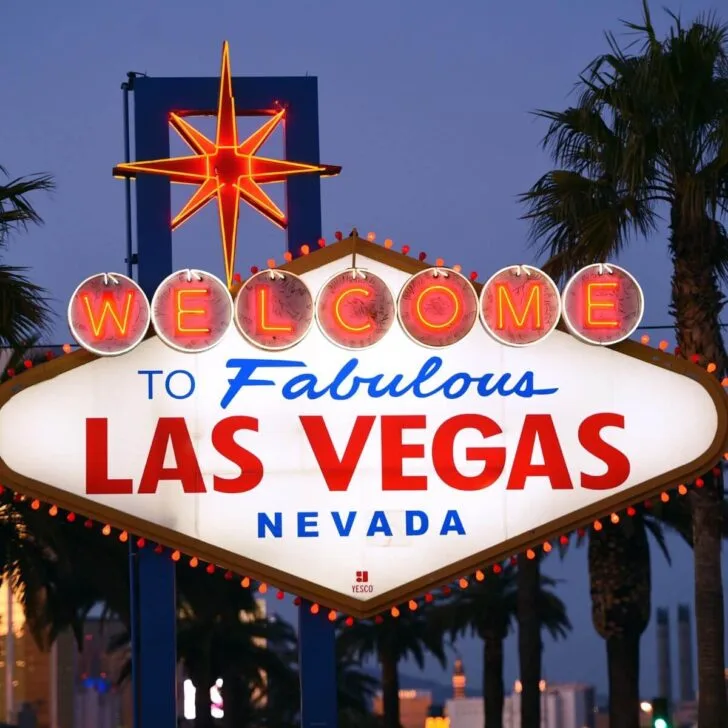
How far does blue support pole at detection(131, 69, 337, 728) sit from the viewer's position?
17266 millimetres

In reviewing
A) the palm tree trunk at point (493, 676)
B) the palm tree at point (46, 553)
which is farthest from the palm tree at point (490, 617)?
the palm tree at point (46, 553)

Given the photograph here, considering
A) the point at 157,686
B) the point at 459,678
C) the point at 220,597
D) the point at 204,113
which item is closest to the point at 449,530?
the point at 157,686

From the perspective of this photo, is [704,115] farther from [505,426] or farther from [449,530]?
[449,530]

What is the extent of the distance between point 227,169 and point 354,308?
228 centimetres

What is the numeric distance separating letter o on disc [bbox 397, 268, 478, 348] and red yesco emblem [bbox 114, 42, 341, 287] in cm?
170

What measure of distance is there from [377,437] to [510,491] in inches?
62.6

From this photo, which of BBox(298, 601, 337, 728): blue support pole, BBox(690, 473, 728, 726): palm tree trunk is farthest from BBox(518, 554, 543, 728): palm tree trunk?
BBox(298, 601, 337, 728): blue support pole

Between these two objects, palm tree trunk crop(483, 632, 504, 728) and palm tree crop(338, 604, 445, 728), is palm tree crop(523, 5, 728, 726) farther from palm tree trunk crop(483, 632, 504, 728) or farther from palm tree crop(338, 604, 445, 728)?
palm tree crop(338, 604, 445, 728)

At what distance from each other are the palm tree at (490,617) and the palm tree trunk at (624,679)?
16026 millimetres

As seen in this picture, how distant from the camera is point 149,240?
1795 cm

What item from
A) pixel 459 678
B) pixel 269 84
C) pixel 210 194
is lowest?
pixel 459 678

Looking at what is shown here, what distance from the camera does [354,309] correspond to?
17.7m

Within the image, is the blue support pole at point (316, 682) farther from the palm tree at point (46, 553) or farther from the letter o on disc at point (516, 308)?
the palm tree at point (46, 553)

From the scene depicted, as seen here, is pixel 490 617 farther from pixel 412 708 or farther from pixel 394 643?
pixel 412 708
